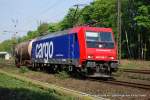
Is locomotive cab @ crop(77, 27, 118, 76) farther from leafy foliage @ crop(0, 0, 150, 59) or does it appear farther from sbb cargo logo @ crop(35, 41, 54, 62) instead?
leafy foliage @ crop(0, 0, 150, 59)

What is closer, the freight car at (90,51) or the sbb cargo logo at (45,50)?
the freight car at (90,51)

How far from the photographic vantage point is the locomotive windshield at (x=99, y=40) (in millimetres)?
26484

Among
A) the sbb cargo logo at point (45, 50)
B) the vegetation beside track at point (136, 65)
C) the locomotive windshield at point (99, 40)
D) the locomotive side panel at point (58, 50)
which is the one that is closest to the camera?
the locomotive windshield at point (99, 40)

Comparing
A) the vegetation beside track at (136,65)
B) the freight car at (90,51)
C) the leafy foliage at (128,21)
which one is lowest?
the vegetation beside track at (136,65)

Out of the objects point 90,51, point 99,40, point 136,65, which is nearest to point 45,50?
point 99,40

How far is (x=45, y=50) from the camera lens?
3550 cm

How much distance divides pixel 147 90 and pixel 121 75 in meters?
12.3

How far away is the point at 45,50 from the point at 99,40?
958 cm

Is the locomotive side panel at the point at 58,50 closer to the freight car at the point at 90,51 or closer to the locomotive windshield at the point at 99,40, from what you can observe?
the freight car at the point at 90,51

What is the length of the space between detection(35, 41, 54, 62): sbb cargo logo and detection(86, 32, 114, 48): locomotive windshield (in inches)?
265

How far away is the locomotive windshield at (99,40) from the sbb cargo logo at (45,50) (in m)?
6.73

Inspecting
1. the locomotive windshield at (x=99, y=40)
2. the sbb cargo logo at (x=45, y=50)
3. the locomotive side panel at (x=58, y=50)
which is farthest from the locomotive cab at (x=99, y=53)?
the sbb cargo logo at (x=45, y=50)

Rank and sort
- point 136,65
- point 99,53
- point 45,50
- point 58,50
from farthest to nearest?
point 136,65 < point 45,50 < point 58,50 < point 99,53

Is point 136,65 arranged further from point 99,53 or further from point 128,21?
point 128,21
